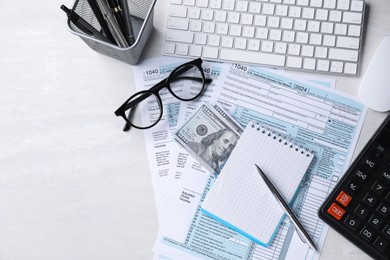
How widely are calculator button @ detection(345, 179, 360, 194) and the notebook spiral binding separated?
80mm

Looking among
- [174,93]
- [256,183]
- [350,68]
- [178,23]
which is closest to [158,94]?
[174,93]

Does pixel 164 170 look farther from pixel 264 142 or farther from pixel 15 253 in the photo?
pixel 15 253

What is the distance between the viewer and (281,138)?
754 millimetres

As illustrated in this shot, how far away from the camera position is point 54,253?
2.49 ft

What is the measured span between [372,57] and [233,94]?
0.26 meters

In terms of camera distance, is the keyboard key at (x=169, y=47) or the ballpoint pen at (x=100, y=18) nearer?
the ballpoint pen at (x=100, y=18)

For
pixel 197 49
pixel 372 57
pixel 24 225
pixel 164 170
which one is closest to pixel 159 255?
pixel 164 170

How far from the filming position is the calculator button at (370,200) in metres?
0.70

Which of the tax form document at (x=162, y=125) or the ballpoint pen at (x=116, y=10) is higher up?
the ballpoint pen at (x=116, y=10)

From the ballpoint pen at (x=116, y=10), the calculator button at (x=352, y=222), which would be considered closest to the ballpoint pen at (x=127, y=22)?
the ballpoint pen at (x=116, y=10)

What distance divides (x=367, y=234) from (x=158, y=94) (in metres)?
0.42

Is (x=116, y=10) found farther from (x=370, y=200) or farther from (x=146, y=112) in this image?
(x=370, y=200)

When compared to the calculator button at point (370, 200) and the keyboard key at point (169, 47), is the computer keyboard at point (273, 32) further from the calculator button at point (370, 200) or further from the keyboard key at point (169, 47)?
the calculator button at point (370, 200)

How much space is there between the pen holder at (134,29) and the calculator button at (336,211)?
0.42 m
